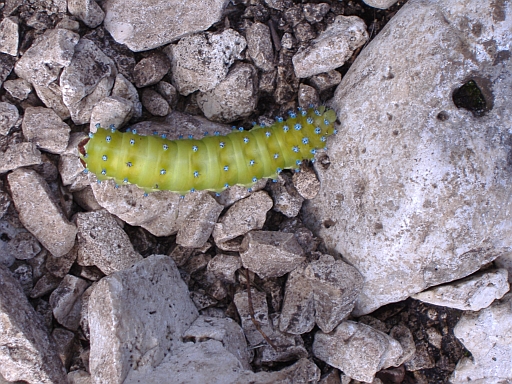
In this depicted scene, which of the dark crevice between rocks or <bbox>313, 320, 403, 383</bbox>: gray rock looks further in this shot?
<bbox>313, 320, 403, 383</bbox>: gray rock

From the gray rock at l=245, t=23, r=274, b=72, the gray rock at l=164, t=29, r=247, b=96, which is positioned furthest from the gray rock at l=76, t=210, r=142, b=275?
the gray rock at l=245, t=23, r=274, b=72

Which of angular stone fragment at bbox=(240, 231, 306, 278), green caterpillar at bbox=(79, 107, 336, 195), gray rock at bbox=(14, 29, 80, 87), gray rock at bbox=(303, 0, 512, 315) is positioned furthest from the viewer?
angular stone fragment at bbox=(240, 231, 306, 278)

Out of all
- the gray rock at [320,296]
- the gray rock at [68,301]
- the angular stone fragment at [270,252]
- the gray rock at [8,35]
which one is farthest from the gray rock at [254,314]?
the gray rock at [8,35]

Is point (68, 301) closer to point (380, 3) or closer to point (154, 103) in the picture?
point (154, 103)

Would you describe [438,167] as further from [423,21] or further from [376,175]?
[423,21]

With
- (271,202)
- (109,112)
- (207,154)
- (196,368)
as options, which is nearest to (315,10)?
(207,154)

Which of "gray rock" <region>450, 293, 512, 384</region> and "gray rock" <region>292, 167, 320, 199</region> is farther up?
"gray rock" <region>292, 167, 320, 199</region>

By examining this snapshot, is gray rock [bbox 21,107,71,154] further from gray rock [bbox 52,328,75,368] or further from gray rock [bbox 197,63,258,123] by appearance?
gray rock [bbox 52,328,75,368]

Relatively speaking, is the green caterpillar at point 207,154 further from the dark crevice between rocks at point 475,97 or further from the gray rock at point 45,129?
the dark crevice between rocks at point 475,97
